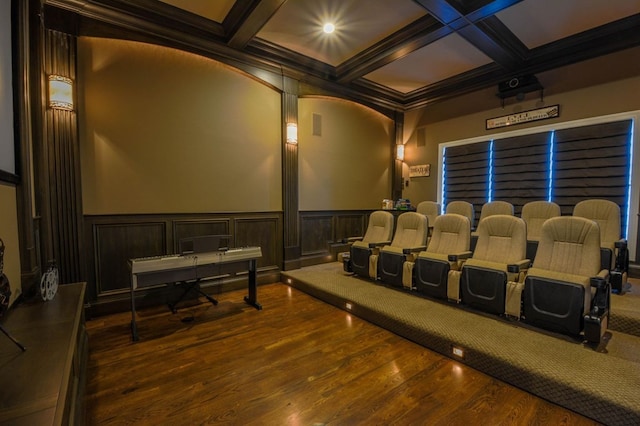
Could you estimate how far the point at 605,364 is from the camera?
6.49ft

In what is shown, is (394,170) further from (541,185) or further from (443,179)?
(541,185)

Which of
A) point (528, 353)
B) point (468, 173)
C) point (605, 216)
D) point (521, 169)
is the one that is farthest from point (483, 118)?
point (528, 353)

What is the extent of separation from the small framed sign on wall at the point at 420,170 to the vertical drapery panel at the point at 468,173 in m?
0.37

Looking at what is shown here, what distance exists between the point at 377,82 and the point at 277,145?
2379 mm

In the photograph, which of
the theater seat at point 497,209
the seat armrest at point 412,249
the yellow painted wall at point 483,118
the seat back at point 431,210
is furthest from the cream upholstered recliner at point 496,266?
the yellow painted wall at point 483,118

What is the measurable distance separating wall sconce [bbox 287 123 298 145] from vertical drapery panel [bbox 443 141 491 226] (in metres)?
3.03

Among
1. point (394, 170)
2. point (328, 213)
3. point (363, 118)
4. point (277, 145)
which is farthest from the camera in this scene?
point (394, 170)

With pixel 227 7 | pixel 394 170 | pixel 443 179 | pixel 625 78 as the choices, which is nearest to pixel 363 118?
pixel 394 170

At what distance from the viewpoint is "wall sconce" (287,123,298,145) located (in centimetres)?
452

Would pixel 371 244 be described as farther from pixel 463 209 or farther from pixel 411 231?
pixel 463 209

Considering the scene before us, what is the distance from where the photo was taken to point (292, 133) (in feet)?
14.9

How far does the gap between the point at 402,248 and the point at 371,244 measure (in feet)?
1.44

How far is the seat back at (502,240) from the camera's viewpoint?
2.93 metres

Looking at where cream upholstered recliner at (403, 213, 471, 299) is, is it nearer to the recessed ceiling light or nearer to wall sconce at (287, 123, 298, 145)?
wall sconce at (287, 123, 298, 145)
